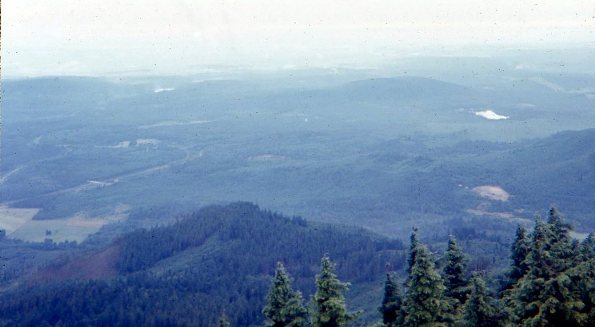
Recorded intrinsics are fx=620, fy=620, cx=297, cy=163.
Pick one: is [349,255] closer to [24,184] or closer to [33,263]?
[33,263]

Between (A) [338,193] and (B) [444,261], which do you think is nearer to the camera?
(B) [444,261]

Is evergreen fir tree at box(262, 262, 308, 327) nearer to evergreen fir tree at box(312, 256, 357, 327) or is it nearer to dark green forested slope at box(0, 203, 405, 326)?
evergreen fir tree at box(312, 256, 357, 327)

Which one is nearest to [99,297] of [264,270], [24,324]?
[24,324]

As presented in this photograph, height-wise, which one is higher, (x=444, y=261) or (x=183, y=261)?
(x=444, y=261)

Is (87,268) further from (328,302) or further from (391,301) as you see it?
(328,302)

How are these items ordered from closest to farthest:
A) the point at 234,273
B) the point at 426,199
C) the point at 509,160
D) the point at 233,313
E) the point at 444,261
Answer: the point at 444,261 → the point at 233,313 → the point at 234,273 → the point at 426,199 → the point at 509,160

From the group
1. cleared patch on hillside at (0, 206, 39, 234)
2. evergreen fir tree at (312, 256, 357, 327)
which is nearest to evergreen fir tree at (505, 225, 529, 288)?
evergreen fir tree at (312, 256, 357, 327)

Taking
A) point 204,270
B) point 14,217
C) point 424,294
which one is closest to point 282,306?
point 424,294
